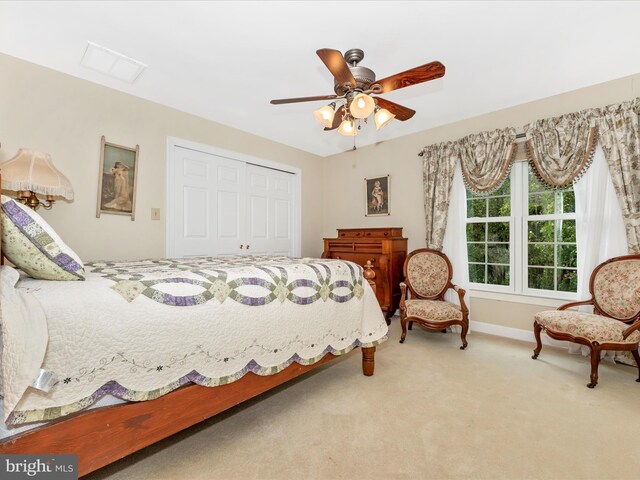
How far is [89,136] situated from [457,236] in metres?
4.02

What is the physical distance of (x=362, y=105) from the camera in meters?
1.95

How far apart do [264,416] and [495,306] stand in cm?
292

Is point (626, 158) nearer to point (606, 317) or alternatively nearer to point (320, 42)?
point (606, 317)

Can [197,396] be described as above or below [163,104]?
below

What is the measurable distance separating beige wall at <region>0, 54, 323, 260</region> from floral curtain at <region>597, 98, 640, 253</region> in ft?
13.3

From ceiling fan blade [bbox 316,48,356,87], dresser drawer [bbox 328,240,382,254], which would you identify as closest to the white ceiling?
ceiling fan blade [bbox 316,48,356,87]

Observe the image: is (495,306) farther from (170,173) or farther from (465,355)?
(170,173)

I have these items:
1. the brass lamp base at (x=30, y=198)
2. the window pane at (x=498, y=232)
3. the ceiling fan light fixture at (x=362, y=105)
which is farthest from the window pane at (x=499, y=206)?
the brass lamp base at (x=30, y=198)

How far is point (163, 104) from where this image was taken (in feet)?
10.6

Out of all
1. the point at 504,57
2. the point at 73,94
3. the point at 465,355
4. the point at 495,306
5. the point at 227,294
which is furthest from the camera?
the point at 495,306

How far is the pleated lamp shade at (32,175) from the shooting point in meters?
2.08

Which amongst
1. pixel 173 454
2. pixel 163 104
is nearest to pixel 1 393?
pixel 173 454

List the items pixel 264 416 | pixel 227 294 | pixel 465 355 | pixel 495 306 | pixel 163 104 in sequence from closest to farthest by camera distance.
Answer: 1. pixel 227 294
2. pixel 264 416
3. pixel 465 355
4. pixel 163 104
5. pixel 495 306

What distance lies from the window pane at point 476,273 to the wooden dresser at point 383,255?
2.76 feet
